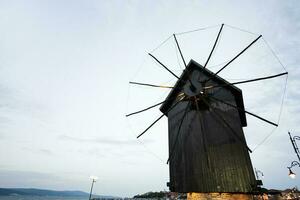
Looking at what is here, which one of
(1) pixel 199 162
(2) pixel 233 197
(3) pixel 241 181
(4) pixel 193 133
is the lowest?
(2) pixel 233 197

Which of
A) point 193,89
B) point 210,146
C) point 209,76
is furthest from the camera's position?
point 209,76

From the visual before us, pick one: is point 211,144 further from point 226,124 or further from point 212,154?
point 226,124

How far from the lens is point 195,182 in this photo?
498 inches

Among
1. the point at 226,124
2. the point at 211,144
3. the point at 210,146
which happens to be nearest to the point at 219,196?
the point at 210,146

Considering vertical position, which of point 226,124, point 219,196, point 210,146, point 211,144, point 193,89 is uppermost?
point 193,89

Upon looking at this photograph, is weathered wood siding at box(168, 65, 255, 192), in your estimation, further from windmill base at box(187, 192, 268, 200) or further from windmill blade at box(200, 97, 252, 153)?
windmill base at box(187, 192, 268, 200)

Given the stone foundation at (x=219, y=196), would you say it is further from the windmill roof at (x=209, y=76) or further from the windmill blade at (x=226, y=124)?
the windmill roof at (x=209, y=76)

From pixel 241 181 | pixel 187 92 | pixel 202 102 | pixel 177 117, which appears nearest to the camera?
pixel 241 181

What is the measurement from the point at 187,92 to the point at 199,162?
16.6 feet

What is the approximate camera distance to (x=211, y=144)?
12945 mm

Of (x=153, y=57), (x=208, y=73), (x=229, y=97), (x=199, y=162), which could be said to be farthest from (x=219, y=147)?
(x=153, y=57)

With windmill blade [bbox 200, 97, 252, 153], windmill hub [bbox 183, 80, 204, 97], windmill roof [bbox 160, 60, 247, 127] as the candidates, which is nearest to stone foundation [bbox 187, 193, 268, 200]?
windmill blade [bbox 200, 97, 252, 153]

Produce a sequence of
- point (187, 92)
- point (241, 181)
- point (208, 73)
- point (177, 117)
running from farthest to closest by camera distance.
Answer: point (177, 117), point (208, 73), point (187, 92), point (241, 181)

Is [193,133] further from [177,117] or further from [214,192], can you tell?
[214,192]
